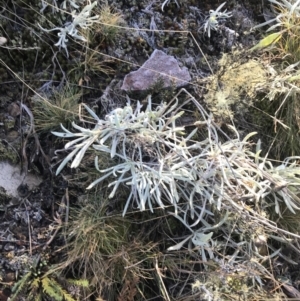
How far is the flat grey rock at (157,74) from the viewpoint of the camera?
2.06m

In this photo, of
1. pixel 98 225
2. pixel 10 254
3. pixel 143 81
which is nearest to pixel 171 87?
pixel 143 81

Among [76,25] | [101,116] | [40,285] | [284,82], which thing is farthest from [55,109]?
[284,82]

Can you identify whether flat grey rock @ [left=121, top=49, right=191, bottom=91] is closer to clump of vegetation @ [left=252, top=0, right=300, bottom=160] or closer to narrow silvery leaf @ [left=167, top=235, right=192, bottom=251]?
clump of vegetation @ [left=252, top=0, right=300, bottom=160]

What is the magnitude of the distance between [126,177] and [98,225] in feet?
0.74

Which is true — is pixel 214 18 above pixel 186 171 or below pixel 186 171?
above

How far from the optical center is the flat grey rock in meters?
2.06

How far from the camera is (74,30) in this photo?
6.57 ft

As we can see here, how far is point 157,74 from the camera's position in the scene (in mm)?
2072

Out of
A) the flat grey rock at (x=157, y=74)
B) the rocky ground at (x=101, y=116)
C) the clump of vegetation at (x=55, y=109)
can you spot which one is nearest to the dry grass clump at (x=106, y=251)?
the rocky ground at (x=101, y=116)

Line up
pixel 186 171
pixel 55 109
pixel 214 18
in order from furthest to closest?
pixel 214 18 < pixel 55 109 < pixel 186 171

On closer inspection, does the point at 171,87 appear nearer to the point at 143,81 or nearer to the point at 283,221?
the point at 143,81

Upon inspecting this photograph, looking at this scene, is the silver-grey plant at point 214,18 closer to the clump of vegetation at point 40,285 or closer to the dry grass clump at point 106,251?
the dry grass clump at point 106,251

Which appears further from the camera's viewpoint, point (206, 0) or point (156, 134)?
point (206, 0)

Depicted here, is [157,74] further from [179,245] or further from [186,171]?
[179,245]
